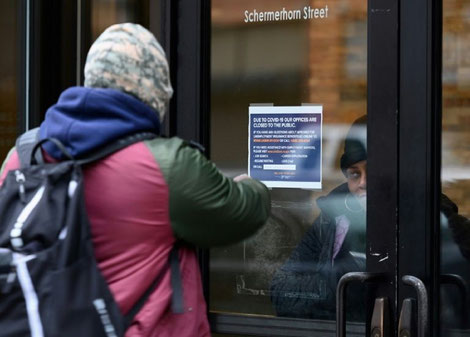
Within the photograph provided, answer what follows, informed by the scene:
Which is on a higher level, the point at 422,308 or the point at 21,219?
the point at 21,219

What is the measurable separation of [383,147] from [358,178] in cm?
Answer: 23

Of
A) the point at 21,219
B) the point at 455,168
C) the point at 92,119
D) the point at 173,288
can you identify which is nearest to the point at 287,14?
the point at 455,168

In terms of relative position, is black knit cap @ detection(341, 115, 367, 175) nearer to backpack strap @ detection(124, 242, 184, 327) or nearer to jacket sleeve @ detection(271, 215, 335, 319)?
jacket sleeve @ detection(271, 215, 335, 319)

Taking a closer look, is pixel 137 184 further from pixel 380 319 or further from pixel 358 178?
pixel 358 178

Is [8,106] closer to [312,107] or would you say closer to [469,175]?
[312,107]

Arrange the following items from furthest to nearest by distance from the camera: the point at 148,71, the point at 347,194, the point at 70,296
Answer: the point at 347,194 → the point at 148,71 → the point at 70,296

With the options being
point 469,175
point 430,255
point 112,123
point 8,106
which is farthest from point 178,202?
point 8,106

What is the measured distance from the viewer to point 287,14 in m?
3.08

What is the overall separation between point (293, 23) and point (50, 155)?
50.9 inches

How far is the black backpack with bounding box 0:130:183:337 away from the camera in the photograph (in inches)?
74.5

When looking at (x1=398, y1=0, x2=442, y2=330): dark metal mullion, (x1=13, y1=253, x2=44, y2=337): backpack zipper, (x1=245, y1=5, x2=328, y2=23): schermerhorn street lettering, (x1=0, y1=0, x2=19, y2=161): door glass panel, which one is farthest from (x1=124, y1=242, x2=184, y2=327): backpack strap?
(x1=0, y1=0, x2=19, y2=161): door glass panel

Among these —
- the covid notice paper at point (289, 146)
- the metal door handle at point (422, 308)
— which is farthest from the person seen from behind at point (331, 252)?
the metal door handle at point (422, 308)

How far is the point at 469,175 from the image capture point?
282 centimetres

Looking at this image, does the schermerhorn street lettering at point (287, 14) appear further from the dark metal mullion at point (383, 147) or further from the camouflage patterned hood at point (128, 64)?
the camouflage patterned hood at point (128, 64)
